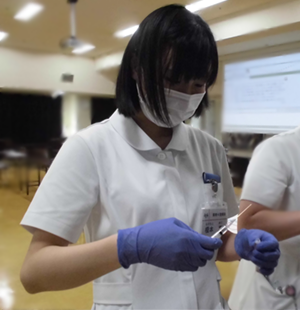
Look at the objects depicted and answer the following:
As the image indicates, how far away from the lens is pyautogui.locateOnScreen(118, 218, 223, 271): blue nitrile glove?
0.49m

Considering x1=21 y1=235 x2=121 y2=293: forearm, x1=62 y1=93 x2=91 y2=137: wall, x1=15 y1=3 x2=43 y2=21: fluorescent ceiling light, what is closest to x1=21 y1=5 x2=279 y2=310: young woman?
x1=21 y1=235 x2=121 y2=293: forearm

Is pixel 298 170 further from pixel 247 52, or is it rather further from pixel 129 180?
pixel 129 180

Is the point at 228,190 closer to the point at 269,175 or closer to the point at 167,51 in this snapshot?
the point at 269,175

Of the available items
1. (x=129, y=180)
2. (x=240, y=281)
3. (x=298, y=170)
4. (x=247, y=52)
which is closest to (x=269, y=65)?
(x=247, y=52)

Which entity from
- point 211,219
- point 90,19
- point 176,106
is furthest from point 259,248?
point 90,19

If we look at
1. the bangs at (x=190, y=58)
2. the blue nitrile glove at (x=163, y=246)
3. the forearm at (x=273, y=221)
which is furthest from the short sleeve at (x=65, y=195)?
the forearm at (x=273, y=221)

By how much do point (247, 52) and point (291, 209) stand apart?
0.46 meters

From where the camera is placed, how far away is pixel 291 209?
777 mm

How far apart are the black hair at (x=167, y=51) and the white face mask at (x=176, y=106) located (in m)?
0.02

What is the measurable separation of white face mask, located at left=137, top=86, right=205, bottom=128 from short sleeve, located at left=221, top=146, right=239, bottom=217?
0.60 feet

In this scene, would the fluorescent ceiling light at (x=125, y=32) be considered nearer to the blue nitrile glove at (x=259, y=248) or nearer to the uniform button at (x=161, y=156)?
the uniform button at (x=161, y=156)

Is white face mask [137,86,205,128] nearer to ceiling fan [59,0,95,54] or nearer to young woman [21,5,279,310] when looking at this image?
young woman [21,5,279,310]

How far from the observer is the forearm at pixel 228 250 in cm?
69

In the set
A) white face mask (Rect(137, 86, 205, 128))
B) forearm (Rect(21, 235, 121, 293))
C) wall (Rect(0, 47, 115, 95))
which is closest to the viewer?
forearm (Rect(21, 235, 121, 293))
